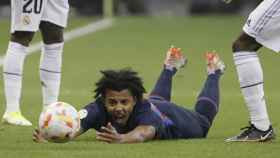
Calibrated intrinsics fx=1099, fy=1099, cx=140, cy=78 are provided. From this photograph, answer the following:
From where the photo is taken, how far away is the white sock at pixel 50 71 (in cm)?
1058

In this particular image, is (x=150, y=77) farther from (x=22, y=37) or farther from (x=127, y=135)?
(x=127, y=135)

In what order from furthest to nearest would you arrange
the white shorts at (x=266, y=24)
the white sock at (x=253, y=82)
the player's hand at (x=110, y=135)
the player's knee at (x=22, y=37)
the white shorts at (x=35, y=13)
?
the player's knee at (x=22, y=37), the white shorts at (x=35, y=13), the white sock at (x=253, y=82), the white shorts at (x=266, y=24), the player's hand at (x=110, y=135)

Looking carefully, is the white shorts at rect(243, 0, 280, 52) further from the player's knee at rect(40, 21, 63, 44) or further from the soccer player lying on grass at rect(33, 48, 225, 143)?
the player's knee at rect(40, 21, 63, 44)

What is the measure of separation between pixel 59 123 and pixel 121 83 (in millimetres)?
747

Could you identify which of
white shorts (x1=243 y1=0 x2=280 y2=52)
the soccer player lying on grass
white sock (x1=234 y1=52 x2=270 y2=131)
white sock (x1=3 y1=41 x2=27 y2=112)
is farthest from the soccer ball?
white sock (x1=3 y1=41 x2=27 y2=112)

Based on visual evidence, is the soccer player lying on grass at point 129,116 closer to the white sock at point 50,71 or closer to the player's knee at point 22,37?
the white sock at point 50,71

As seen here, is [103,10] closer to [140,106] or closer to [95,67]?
[95,67]

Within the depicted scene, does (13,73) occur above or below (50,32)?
below

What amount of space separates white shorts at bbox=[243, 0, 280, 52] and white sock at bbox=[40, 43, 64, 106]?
7.97ft

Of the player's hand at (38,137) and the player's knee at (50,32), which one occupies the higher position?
the player's knee at (50,32)

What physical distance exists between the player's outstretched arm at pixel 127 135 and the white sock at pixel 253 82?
844mm

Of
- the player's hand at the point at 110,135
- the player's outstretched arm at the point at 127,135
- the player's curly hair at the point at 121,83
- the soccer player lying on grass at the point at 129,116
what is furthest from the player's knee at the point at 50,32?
the player's hand at the point at 110,135

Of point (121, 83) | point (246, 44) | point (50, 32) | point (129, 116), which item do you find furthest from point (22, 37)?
point (246, 44)

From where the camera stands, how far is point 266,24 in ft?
28.9
